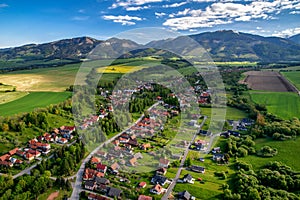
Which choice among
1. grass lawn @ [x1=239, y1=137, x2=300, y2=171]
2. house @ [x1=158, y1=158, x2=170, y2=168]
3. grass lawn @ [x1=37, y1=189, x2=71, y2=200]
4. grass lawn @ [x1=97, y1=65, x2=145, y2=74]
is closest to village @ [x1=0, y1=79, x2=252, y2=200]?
house @ [x1=158, y1=158, x2=170, y2=168]

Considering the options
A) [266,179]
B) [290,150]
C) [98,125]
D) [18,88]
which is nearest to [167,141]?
[98,125]

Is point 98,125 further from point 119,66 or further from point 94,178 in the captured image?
point 119,66

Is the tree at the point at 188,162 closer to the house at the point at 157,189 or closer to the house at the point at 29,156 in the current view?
the house at the point at 157,189

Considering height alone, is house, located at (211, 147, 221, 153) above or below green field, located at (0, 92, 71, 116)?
below

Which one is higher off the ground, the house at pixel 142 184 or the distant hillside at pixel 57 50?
the distant hillside at pixel 57 50

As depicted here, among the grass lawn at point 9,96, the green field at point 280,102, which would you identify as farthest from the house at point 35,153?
the green field at point 280,102

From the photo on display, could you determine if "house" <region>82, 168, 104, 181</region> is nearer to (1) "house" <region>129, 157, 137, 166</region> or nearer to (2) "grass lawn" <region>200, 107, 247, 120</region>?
(1) "house" <region>129, 157, 137, 166</region>
